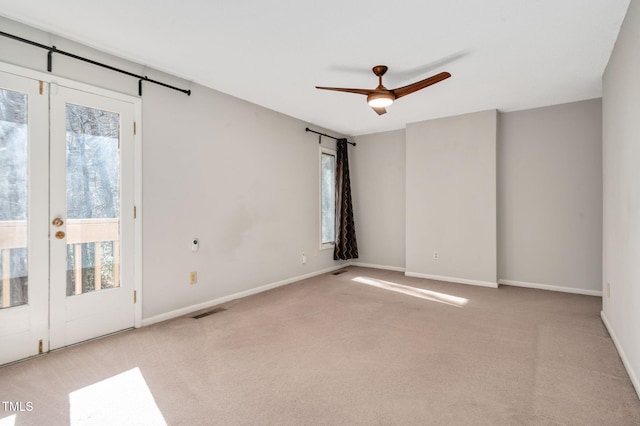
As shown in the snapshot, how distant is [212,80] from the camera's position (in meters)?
3.48

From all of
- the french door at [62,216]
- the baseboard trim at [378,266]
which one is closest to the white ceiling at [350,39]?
the french door at [62,216]

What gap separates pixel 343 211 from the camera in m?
5.75

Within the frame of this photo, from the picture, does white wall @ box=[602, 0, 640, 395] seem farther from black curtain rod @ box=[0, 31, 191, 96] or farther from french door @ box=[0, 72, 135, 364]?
french door @ box=[0, 72, 135, 364]

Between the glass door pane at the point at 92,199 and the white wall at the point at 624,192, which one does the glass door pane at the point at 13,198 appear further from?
the white wall at the point at 624,192

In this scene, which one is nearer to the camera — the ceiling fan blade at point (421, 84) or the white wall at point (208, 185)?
the ceiling fan blade at point (421, 84)

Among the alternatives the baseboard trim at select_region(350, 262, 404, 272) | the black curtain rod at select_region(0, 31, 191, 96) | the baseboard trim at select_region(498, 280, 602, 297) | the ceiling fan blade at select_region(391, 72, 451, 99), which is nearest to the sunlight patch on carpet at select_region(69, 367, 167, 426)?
the black curtain rod at select_region(0, 31, 191, 96)

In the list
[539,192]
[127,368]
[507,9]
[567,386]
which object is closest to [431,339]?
[567,386]

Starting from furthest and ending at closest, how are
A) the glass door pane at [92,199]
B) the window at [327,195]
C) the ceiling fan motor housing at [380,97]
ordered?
the window at [327,195], the ceiling fan motor housing at [380,97], the glass door pane at [92,199]

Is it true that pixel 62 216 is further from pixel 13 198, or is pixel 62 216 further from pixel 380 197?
pixel 380 197

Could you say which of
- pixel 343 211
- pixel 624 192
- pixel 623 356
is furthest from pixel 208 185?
pixel 623 356

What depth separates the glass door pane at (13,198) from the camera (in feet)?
7.53

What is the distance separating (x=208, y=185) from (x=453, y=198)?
11.7ft

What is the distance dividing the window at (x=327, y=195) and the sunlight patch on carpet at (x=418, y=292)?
0.99 m

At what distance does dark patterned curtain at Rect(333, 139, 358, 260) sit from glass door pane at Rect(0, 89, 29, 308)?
4174 mm
